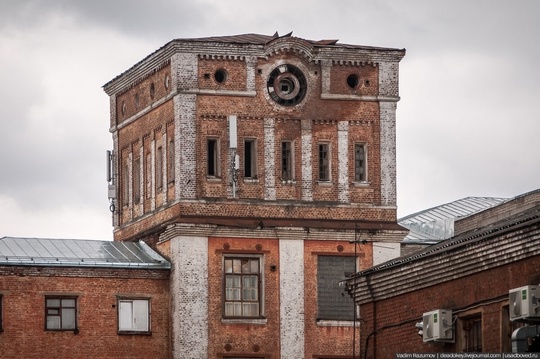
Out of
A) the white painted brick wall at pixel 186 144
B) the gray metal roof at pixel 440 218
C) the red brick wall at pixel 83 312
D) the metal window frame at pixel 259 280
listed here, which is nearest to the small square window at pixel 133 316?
the red brick wall at pixel 83 312

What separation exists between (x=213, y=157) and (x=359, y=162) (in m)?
5.16

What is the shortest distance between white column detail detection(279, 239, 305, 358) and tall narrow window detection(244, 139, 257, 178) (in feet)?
8.76

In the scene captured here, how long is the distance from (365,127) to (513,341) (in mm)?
32174

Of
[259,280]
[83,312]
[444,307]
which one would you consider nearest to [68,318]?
[83,312]

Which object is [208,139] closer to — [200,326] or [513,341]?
[200,326]

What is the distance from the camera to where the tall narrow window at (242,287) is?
63750mm

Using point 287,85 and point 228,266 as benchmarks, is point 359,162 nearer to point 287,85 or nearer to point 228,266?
point 287,85

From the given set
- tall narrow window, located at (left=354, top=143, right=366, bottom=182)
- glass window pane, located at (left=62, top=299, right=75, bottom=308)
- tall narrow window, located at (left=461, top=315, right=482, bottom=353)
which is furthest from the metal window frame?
tall narrow window, located at (left=461, top=315, right=482, bottom=353)

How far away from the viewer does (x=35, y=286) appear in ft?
202

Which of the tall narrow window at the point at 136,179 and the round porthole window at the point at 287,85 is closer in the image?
the round porthole window at the point at 287,85

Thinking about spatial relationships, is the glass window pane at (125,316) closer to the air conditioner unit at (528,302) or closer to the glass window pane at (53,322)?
the glass window pane at (53,322)

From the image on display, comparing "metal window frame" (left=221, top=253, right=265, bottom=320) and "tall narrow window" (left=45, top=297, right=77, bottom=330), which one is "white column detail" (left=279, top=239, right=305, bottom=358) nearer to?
"metal window frame" (left=221, top=253, right=265, bottom=320)

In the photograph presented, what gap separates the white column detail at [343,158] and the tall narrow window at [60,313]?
33.6 feet

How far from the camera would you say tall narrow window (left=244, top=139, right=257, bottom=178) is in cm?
6531
